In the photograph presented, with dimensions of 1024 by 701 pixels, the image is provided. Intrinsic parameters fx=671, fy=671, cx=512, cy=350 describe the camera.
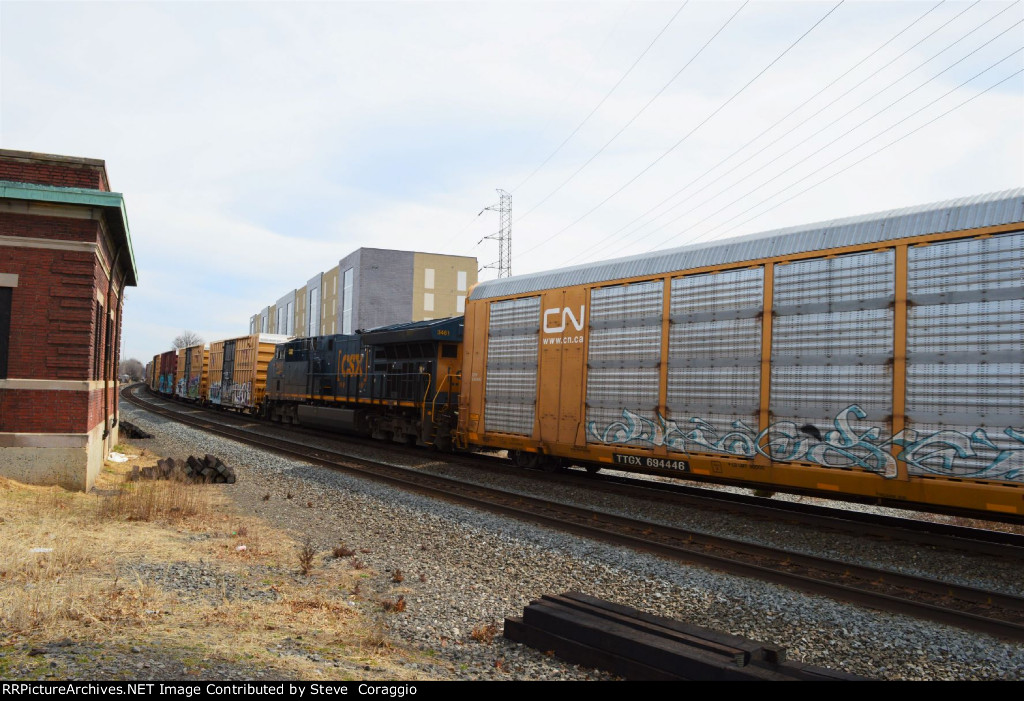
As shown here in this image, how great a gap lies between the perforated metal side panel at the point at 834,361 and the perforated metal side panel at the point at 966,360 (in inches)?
13.1

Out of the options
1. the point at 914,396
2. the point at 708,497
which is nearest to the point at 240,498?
the point at 708,497

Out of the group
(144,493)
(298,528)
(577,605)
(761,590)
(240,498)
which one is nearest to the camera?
(577,605)

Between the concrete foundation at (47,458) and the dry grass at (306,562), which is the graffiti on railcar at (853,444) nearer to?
the dry grass at (306,562)

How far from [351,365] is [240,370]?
15421 mm

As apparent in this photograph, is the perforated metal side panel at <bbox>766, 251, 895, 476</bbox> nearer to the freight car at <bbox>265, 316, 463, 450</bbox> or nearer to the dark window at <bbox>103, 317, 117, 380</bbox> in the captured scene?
the freight car at <bbox>265, 316, 463, 450</bbox>

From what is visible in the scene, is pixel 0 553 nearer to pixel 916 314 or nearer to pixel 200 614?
pixel 200 614

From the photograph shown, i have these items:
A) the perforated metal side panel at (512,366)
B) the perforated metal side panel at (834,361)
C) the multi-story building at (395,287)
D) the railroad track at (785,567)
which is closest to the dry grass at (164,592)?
the railroad track at (785,567)

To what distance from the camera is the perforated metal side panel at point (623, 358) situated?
11.8 meters

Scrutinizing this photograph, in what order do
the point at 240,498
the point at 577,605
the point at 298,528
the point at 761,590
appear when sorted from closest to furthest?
the point at 577,605
the point at 761,590
the point at 298,528
the point at 240,498

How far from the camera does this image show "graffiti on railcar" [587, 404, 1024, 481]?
768cm

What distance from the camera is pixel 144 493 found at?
10.7 metres

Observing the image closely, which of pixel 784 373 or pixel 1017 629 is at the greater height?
pixel 784 373

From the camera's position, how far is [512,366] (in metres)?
14.9

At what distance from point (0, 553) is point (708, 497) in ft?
34.3
